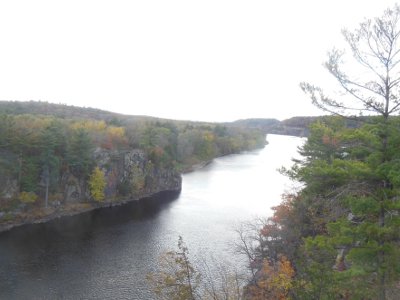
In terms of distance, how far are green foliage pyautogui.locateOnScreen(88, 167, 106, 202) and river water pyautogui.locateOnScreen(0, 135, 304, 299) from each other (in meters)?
2.49

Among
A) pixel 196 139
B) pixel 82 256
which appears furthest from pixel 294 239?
pixel 196 139

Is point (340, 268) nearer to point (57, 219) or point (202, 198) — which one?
point (57, 219)

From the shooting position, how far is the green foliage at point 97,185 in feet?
174

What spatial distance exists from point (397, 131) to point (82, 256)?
96.5 ft

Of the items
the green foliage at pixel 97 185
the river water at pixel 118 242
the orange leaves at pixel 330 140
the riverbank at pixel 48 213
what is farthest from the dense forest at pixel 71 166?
the orange leaves at pixel 330 140

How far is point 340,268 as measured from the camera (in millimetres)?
20141

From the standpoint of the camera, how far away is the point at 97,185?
53.3 metres

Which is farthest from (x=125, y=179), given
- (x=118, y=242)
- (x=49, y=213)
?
(x=118, y=242)

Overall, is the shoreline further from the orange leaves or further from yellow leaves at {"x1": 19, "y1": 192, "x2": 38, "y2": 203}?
the orange leaves

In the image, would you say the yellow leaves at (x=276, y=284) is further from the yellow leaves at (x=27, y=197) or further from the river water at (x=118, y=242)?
the yellow leaves at (x=27, y=197)

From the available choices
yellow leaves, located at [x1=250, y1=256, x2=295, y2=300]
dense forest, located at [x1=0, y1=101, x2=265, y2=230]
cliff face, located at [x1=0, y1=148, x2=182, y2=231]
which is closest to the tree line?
dense forest, located at [x1=0, y1=101, x2=265, y2=230]

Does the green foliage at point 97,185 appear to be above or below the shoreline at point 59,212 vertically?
above

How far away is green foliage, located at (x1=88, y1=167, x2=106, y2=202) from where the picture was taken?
5306 centimetres

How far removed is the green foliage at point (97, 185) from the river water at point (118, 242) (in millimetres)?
2491
